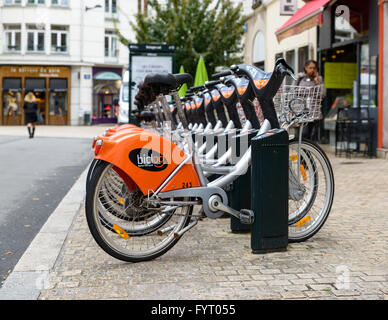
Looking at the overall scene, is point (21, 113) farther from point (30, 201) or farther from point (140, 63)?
point (30, 201)

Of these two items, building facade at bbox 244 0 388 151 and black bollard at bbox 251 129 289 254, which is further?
building facade at bbox 244 0 388 151

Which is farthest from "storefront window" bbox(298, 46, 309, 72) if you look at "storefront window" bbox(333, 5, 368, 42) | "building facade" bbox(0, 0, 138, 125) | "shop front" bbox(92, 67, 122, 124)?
"shop front" bbox(92, 67, 122, 124)

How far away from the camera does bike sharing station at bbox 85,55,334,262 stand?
161 inches

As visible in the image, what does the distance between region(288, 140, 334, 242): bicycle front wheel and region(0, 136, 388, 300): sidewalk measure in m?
0.15

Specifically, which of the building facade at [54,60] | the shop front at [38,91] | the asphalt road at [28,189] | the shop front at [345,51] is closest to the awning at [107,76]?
the building facade at [54,60]

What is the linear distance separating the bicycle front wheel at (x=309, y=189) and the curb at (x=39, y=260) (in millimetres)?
1905

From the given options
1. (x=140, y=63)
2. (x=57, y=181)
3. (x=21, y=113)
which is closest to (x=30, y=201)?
(x=57, y=181)

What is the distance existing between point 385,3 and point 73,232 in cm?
935

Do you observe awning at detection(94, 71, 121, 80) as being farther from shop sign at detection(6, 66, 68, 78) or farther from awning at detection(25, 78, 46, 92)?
awning at detection(25, 78, 46, 92)

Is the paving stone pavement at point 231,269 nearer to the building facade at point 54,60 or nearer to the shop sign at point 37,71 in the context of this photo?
the building facade at point 54,60

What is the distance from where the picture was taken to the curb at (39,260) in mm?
3587

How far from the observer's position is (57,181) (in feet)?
32.3

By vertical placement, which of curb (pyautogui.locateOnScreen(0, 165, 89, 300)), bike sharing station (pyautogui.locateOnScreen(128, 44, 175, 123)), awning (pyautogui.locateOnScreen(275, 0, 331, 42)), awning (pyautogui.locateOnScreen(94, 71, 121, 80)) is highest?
awning (pyautogui.locateOnScreen(94, 71, 121, 80))

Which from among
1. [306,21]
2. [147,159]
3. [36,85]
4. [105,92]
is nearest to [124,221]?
[147,159]
